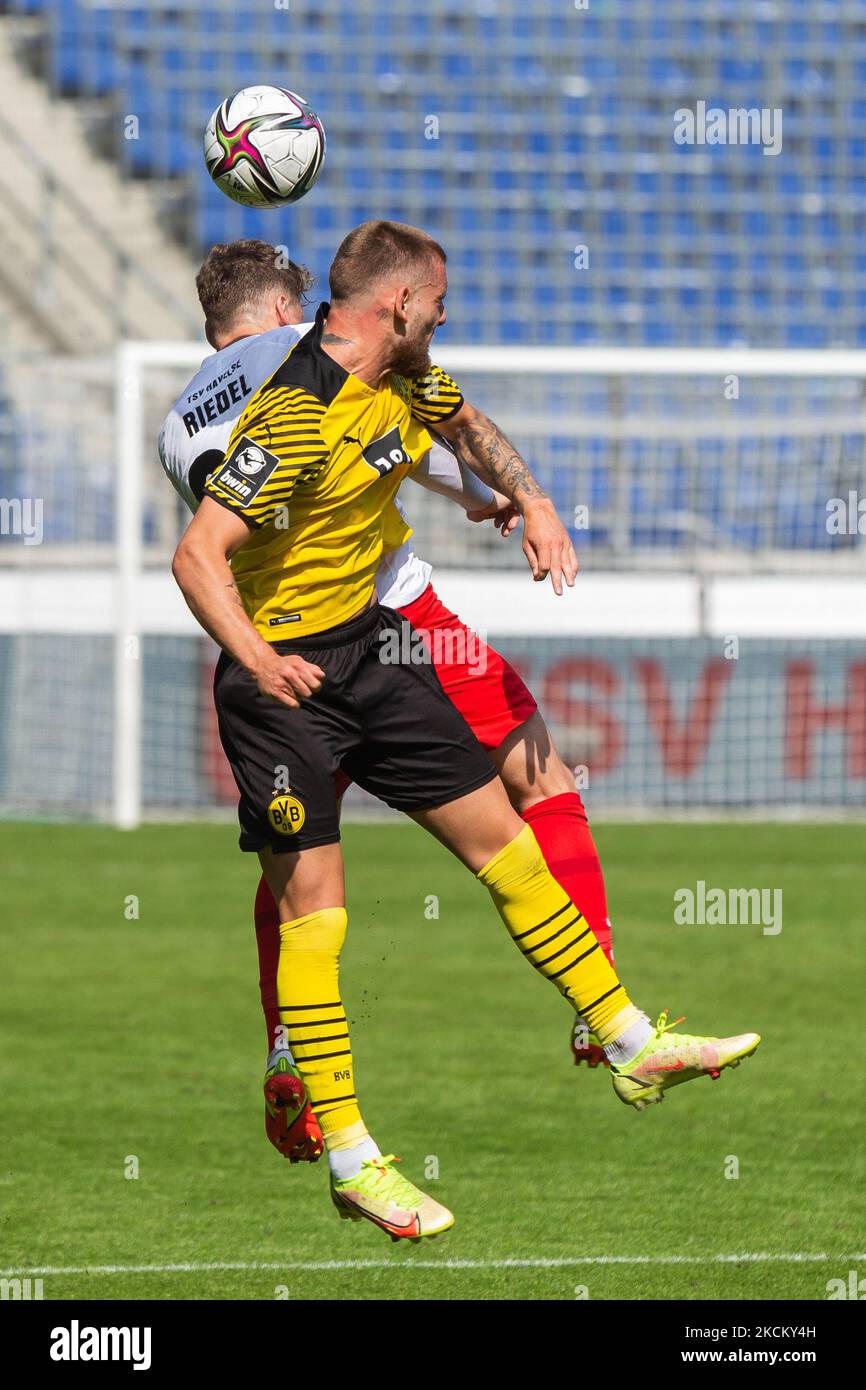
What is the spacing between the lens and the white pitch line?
4371 mm

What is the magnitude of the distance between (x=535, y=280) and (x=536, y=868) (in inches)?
526

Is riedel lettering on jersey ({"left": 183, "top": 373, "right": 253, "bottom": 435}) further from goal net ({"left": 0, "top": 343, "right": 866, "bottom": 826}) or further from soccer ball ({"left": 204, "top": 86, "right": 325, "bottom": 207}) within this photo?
goal net ({"left": 0, "top": 343, "right": 866, "bottom": 826})

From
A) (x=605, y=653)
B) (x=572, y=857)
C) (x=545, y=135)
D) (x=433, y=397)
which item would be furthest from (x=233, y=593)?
(x=545, y=135)

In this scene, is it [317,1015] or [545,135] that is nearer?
[317,1015]

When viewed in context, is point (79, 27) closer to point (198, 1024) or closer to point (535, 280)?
point (535, 280)

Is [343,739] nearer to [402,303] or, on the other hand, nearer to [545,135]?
[402,303]

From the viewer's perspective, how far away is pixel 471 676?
467 cm

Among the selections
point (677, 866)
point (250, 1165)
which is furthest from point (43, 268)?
point (250, 1165)

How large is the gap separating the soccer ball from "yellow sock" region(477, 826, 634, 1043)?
5.42 ft

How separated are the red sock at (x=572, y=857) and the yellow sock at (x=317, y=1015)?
0.79 metres

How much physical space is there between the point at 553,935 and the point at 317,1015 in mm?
554

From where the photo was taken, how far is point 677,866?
436 inches

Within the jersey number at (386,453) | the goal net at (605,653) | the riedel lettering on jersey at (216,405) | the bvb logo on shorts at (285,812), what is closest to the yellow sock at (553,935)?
the bvb logo on shorts at (285,812)

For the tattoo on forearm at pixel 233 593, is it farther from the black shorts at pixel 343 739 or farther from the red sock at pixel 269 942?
the red sock at pixel 269 942
